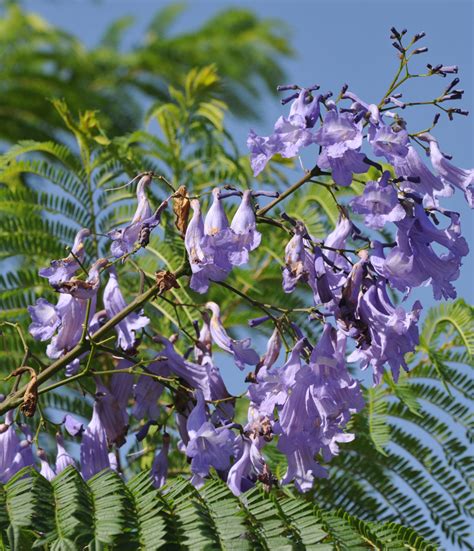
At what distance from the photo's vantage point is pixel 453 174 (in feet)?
5.01

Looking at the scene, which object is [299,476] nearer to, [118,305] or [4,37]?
[118,305]

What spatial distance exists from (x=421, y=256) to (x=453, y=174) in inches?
5.6

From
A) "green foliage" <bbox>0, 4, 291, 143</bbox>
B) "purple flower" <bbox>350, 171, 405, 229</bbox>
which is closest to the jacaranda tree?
"purple flower" <bbox>350, 171, 405, 229</bbox>

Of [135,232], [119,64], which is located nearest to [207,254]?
[135,232]

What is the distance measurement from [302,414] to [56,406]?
3.01ft

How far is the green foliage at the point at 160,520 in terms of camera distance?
122 centimetres

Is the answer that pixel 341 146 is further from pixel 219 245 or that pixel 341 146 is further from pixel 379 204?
pixel 219 245

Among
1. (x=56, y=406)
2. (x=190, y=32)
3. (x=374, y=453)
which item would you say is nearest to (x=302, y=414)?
(x=374, y=453)

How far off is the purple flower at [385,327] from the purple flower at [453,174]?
0.59 ft

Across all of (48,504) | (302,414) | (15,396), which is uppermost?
(15,396)

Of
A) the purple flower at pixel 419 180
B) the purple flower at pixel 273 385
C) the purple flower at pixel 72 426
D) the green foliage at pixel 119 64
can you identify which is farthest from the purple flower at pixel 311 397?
the green foliage at pixel 119 64

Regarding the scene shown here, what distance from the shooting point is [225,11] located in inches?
316

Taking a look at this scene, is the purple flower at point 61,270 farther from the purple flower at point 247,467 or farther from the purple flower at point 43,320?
the purple flower at point 247,467

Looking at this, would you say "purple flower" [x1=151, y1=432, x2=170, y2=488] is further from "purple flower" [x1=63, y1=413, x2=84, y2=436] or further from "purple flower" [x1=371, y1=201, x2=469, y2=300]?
"purple flower" [x1=371, y1=201, x2=469, y2=300]
